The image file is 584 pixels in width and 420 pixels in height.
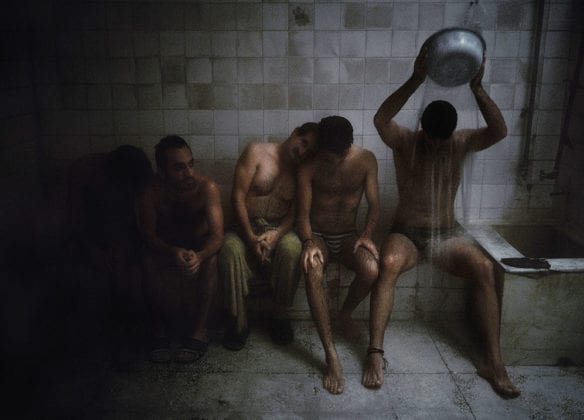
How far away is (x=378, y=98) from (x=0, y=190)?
106 inches

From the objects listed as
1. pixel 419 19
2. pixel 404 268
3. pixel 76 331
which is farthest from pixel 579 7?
pixel 76 331

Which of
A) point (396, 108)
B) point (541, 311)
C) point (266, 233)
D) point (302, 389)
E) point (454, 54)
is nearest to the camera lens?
point (454, 54)

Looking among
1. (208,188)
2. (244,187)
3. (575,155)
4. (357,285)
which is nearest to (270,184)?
(244,187)

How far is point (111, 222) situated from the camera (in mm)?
3562

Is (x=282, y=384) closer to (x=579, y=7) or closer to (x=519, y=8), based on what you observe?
(x=519, y=8)

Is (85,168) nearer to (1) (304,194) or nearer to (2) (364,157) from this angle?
(1) (304,194)

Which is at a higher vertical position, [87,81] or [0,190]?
[87,81]

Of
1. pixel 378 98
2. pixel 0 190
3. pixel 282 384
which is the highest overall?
pixel 378 98

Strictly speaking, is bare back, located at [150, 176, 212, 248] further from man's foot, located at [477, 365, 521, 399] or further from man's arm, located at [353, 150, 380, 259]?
man's foot, located at [477, 365, 521, 399]

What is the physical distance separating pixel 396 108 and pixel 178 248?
1626 millimetres

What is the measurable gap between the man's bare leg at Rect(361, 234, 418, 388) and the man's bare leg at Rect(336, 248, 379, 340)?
0.20 ft

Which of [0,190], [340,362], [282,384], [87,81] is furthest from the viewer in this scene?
[87,81]

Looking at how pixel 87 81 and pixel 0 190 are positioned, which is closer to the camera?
pixel 0 190

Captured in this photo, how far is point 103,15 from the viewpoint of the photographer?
3807 millimetres
